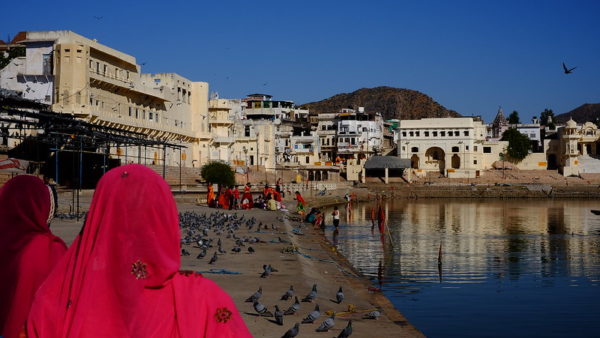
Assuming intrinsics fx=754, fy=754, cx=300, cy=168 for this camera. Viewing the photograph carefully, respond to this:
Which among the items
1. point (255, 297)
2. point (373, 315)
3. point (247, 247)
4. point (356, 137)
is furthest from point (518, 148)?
point (255, 297)

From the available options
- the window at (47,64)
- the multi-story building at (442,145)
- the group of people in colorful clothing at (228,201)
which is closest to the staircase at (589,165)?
the multi-story building at (442,145)

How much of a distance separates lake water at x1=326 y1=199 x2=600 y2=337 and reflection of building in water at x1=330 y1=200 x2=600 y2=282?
0.03m

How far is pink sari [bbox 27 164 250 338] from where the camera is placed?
3.32 metres

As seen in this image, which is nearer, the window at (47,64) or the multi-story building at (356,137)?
the window at (47,64)

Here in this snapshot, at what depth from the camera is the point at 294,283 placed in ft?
46.6

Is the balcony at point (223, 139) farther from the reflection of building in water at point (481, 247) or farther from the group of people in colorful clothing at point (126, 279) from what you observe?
the group of people in colorful clothing at point (126, 279)

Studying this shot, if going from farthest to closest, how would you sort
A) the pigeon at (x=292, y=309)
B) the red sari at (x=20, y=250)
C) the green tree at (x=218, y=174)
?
the green tree at (x=218, y=174) → the pigeon at (x=292, y=309) → the red sari at (x=20, y=250)

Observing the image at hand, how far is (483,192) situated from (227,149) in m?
30.4

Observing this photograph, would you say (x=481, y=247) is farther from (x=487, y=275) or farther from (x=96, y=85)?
(x=96, y=85)

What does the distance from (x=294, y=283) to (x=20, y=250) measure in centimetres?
982

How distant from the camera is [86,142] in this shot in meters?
35.1

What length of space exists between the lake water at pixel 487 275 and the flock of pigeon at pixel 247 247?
3049 millimetres

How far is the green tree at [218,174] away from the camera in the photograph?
2119 inches

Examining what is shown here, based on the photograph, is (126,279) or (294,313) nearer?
(126,279)
